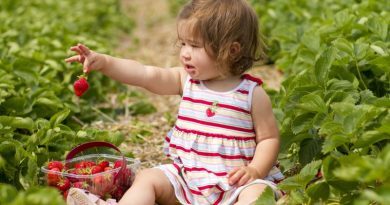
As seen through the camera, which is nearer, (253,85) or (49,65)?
(253,85)

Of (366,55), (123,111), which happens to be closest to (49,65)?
(123,111)

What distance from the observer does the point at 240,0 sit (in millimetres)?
2904

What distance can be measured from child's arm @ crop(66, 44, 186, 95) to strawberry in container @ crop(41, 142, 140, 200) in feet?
0.97

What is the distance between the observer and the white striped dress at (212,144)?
2809 millimetres

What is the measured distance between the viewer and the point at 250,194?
2.67 m

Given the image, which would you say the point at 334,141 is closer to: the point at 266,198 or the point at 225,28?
the point at 266,198

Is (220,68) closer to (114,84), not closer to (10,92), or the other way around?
(10,92)

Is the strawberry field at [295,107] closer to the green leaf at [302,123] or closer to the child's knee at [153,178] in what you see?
the green leaf at [302,123]

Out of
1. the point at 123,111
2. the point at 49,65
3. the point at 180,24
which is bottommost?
the point at 123,111

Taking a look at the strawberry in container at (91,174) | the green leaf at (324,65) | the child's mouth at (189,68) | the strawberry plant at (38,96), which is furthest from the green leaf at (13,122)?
the green leaf at (324,65)

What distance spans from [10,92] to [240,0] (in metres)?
1.45

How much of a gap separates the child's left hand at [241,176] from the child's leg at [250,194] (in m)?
0.05

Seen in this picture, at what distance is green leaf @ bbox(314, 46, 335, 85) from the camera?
119 inches

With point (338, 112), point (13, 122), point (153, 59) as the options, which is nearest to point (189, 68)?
point (338, 112)
